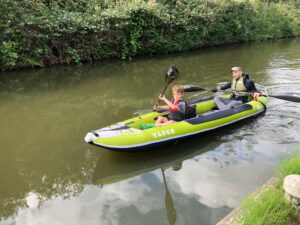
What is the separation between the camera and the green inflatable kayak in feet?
18.7

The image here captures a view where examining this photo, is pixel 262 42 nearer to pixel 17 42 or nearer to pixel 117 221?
pixel 17 42

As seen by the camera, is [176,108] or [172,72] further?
[172,72]

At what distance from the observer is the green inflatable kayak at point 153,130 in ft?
18.7

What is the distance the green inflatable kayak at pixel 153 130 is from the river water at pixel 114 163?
28 centimetres

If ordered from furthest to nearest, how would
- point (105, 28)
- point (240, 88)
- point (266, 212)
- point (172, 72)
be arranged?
1. point (105, 28)
2. point (240, 88)
3. point (172, 72)
4. point (266, 212)

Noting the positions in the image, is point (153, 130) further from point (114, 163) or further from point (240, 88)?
point (240, 88)

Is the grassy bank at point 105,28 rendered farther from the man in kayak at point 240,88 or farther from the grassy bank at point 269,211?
the grassy bank at point 269,211

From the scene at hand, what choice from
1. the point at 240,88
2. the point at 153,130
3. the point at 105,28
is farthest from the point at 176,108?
the point at 105,28

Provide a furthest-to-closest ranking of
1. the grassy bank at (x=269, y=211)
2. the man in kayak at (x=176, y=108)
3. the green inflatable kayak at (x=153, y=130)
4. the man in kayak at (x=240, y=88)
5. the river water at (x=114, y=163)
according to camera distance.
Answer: the man in kayak at (x=240, y=88) → the man in kayak at (x=176, y=108) → the green inflatable kayak at (x=153, y=130) → the river water at (x=114, y=163) → the grassy bank at (x=269, y=211)

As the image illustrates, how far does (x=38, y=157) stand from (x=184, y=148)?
8.70 feet

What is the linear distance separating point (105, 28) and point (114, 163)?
9.41 m

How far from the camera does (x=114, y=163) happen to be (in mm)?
5891

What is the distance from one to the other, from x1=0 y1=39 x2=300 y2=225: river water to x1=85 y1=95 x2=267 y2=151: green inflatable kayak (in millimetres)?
282

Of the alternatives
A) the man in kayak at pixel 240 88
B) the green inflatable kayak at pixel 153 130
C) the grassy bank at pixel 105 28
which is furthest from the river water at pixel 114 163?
the grassy bank at pixel 105 28
